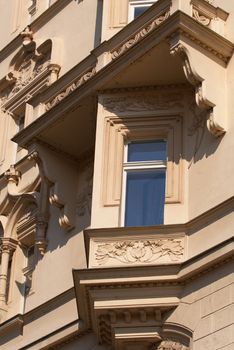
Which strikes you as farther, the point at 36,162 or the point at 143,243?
the point at 36,162

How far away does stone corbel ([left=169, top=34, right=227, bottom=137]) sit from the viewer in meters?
16.3

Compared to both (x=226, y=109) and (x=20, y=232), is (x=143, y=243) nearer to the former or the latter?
(x=226, y=109)

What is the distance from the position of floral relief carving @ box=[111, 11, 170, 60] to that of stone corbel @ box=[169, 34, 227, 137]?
66cm

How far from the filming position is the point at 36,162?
19.8m

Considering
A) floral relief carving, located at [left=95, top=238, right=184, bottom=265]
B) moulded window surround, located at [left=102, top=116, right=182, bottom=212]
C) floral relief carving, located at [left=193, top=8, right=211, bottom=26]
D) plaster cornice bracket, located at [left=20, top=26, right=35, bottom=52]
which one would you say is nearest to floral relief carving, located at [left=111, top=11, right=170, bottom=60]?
floral relief carving, located at [left=193, top=8, right=211, bottom=26]

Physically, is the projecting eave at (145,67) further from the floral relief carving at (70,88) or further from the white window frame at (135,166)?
the white window frame at (135,166)

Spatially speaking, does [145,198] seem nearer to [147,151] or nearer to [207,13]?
[147,151]

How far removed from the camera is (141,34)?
17547 millimetres

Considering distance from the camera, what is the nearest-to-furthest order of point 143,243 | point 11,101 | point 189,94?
point 143,243 < point 189,94 < point 11,101

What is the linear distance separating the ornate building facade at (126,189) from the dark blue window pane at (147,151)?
2 cm

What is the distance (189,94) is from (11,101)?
6.39 metres

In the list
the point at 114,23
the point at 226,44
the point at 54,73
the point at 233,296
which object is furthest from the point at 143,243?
the point at 54,73

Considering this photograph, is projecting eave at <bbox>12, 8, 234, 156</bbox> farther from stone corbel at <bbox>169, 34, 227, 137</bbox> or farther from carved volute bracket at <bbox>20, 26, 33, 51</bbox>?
carved volute bracket at <bbox>20, 26, 33, 51</bbox>

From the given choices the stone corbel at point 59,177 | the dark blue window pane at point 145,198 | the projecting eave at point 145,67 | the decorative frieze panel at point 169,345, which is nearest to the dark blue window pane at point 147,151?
the dark blue window pane at point 145,198
